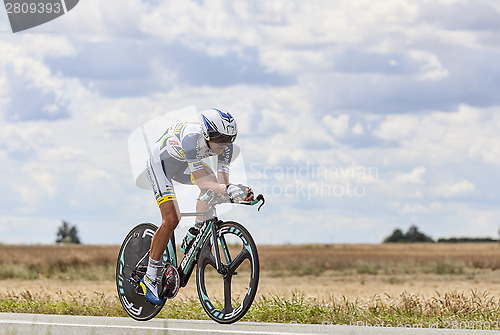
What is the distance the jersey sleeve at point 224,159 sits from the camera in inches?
468

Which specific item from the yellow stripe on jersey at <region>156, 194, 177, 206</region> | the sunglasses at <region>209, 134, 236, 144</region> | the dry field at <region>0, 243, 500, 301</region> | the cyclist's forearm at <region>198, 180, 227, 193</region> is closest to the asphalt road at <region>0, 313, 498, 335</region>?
the yellow stripe on jersey at <region>156, 194, 177, 206</region>

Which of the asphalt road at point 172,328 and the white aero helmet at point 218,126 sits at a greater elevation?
the white aero helmet at point 218,126

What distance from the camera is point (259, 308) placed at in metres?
13.7

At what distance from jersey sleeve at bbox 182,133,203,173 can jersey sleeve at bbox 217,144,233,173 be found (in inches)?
17.8

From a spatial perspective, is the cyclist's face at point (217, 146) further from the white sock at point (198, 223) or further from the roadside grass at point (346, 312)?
the roadside grass at point (346, 312)

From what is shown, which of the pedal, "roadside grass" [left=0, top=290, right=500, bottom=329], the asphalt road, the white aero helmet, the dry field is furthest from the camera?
the dry field

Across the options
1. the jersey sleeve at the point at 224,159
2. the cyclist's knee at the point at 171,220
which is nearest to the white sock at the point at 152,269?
the cyclist's knee at the point at 171,220

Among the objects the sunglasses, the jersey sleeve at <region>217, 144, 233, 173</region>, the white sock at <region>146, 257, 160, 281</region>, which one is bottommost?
the white sock at <region>146, 257, 160, 281</region>

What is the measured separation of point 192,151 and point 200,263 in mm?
1605

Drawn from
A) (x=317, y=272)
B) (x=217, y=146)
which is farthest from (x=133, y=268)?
(x=317, y=272)

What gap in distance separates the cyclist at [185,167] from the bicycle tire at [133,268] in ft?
1.40

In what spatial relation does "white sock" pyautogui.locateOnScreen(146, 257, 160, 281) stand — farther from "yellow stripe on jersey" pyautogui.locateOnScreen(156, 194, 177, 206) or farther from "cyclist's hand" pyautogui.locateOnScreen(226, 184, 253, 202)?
"cyclist's hand" pyautogui.locateOnScreen(226, 184, 253, 202)

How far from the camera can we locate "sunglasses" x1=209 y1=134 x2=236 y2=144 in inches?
450

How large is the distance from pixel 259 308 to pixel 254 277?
9.20ft
